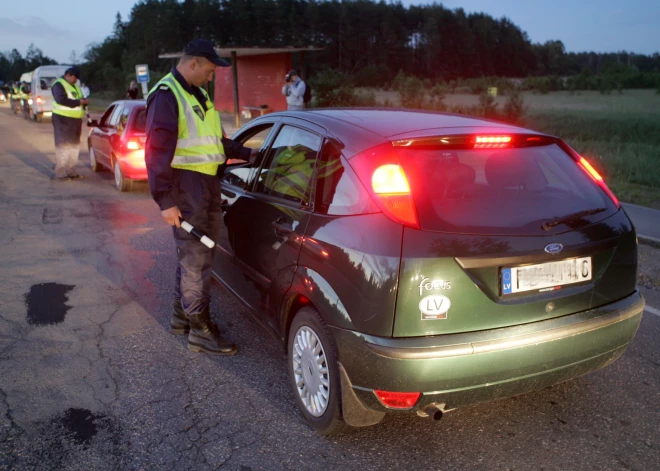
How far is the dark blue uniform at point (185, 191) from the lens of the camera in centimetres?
383

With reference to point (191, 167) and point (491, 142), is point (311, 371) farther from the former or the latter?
point (191, 167)

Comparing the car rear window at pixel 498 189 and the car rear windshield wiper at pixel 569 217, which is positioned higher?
the car rear window at pixel 498 189

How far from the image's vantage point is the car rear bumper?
2.67 metres

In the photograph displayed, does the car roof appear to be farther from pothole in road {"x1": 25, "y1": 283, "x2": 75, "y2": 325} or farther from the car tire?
the car tire

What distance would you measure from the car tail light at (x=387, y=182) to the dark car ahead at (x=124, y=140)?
7.32 metres

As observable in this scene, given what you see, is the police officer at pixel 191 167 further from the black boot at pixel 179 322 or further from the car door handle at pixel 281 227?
the car door handle at pixel 281 227

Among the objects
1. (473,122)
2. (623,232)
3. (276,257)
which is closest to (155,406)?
(276,257)

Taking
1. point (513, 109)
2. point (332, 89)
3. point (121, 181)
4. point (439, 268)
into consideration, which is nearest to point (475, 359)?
point (439, 268)

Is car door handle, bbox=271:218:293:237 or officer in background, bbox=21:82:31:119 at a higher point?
officer in background, bbox=21:82:31:119

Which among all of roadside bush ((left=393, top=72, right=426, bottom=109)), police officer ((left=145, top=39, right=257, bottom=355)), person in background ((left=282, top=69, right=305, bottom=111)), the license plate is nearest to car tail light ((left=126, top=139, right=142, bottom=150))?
person in background ((left=282, top=69, right=305, bottom=111))

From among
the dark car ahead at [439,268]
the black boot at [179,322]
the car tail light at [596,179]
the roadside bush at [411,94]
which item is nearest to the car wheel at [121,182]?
the black boot at [179,322]

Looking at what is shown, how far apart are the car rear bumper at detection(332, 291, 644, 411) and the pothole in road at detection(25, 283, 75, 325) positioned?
9.98 feet

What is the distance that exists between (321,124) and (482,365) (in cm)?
162

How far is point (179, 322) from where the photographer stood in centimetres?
459
